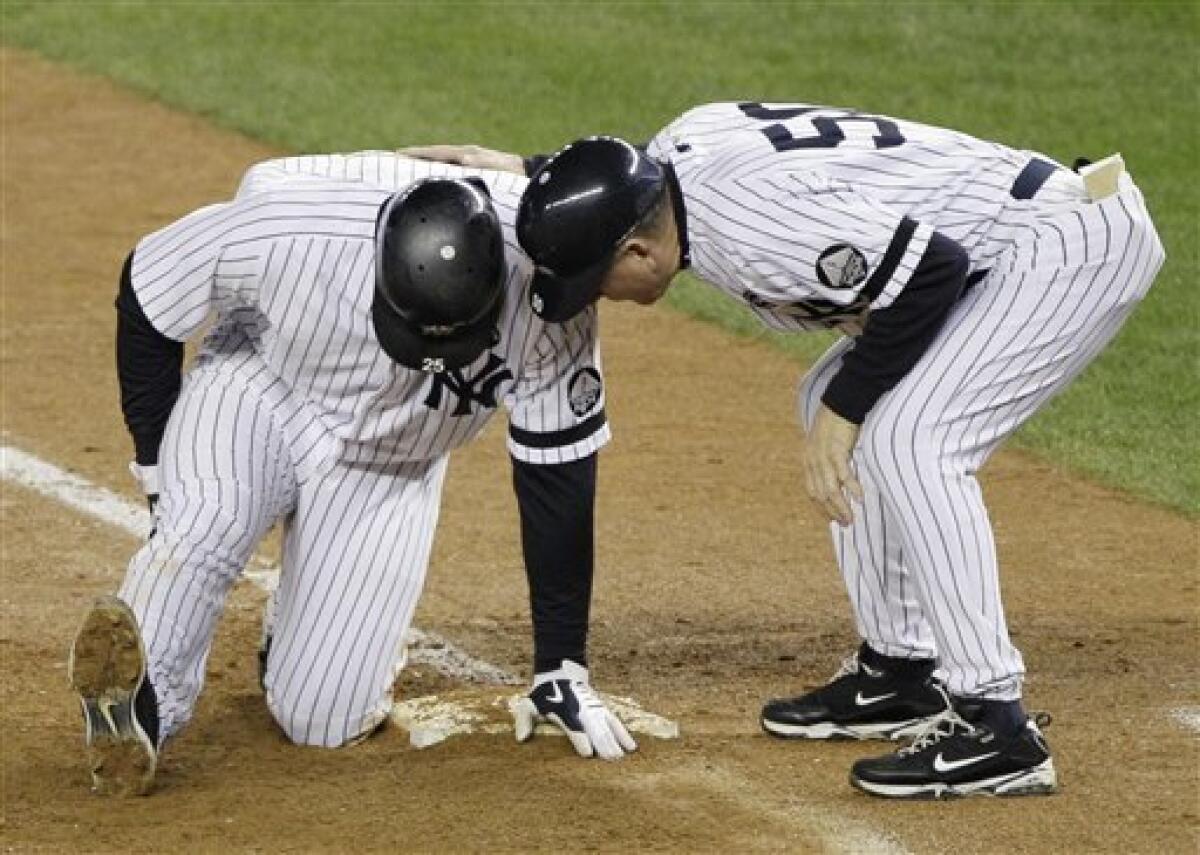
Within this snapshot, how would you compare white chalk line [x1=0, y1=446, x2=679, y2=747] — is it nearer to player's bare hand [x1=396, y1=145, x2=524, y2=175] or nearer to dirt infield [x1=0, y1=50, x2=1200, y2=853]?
dirt infield [x1=0, y1=50, x2=1200, y2=853]

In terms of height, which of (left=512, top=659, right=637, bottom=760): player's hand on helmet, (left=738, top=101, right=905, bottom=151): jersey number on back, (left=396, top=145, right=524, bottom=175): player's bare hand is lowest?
(left=512, top=659, right=637, bottom=760): player's hand on helmet

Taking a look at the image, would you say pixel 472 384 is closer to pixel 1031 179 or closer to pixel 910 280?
pixel 910 280

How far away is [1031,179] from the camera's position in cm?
600

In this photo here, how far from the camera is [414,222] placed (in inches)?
232

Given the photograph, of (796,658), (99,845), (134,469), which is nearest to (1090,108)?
(796,658)

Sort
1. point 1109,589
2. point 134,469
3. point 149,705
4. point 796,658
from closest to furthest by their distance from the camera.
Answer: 1. point 149,705
2. point 134,469
3. point 796,658
4. point 1109,589

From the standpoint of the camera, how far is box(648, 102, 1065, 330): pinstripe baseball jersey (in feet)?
18.5

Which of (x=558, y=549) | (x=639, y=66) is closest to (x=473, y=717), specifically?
(x=558, y=549)

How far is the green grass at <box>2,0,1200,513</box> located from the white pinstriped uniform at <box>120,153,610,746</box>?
16.4 ft

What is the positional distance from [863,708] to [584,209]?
1.50 meters

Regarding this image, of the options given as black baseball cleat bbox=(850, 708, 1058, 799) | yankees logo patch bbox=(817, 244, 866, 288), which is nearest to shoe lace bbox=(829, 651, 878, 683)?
black baseball cleat bbox=(850, 708, 1058, 799)

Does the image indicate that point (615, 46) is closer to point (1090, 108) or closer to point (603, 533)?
point (1090, 108)

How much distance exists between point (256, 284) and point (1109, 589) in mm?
2877

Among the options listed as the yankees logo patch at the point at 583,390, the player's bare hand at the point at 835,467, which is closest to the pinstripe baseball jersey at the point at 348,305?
the yankees logo patch at the point at 583,390
